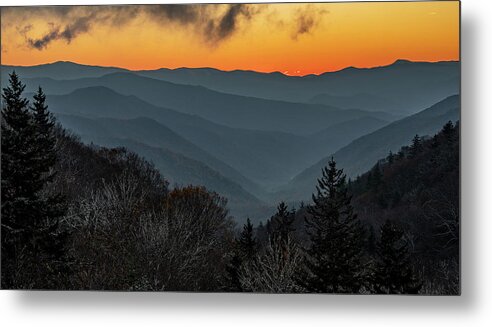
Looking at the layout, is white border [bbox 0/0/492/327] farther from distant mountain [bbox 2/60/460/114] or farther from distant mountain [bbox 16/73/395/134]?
distant mountain [bbox 16/73/395/134]

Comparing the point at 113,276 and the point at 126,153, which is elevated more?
the point at 126,153

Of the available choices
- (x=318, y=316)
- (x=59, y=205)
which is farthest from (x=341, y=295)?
(x=59, y=205)

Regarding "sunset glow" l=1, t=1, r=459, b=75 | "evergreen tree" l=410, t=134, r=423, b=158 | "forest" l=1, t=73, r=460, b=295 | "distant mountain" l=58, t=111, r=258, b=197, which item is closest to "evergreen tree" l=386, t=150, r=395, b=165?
"forest" l=1, t=73, r=460, b=295

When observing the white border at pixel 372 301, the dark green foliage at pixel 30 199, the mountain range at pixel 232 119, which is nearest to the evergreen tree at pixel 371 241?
the white border at pixel 372 301

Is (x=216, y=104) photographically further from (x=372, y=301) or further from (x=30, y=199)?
(x=372, y=301)

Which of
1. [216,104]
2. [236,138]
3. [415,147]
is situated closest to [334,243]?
[415,147]

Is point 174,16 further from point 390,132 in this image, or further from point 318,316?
point 318,316

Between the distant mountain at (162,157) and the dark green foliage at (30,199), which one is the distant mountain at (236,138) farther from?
the dark green foliage at (30,199)
